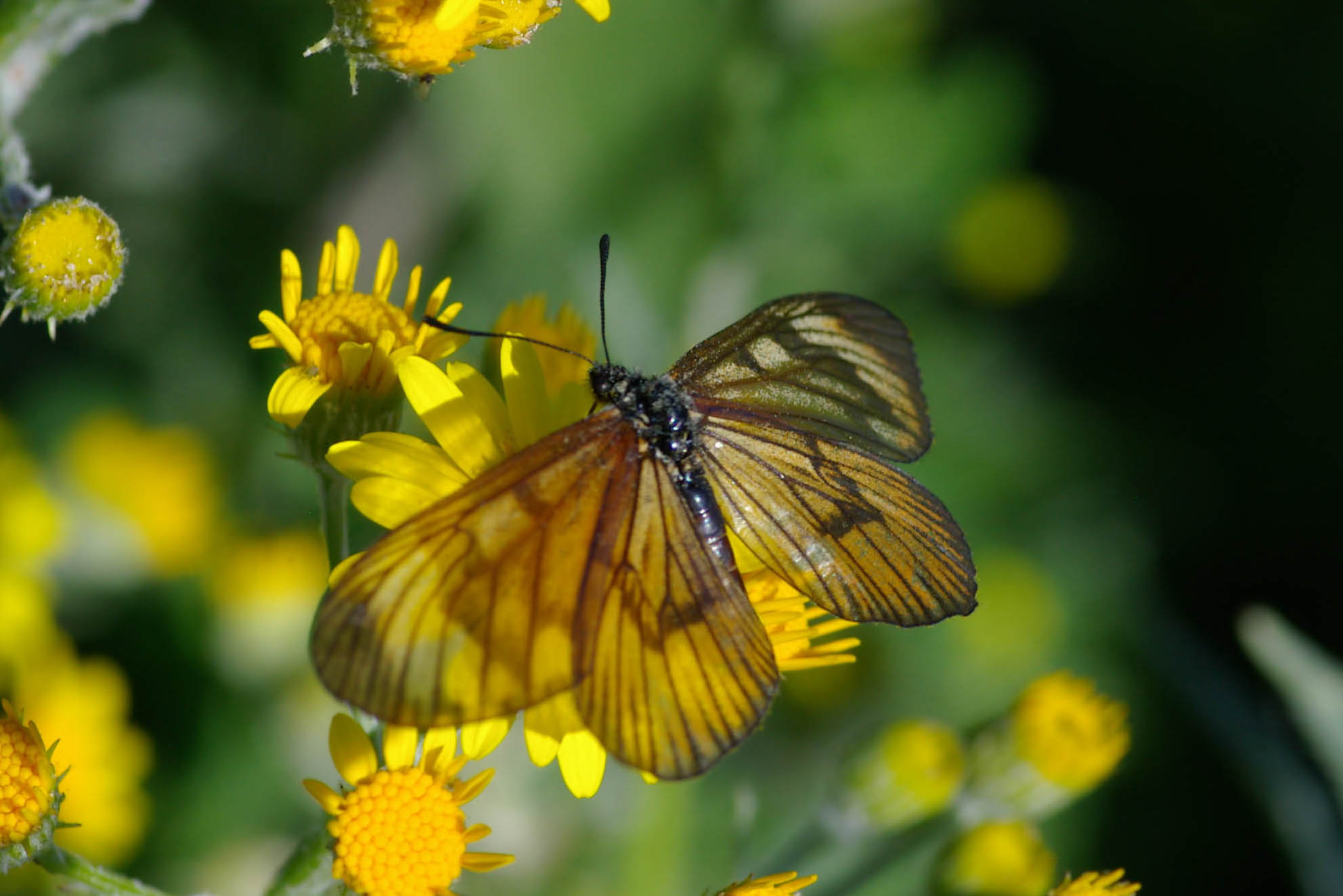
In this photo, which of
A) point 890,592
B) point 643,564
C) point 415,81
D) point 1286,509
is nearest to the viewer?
point 643,564

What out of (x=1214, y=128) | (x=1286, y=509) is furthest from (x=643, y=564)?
(x=1214, y=128)

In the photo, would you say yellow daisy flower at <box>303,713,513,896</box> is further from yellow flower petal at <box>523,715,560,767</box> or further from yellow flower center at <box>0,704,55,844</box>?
Answer: yellow flower center at <box>0,704,55,844</box>

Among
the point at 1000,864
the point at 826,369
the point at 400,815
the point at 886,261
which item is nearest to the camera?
the point at 400,815

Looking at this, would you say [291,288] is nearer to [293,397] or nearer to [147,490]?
[293,397]

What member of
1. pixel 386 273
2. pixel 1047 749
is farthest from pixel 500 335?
pixel 1047 749

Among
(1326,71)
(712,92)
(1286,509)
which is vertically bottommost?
(1286,509)

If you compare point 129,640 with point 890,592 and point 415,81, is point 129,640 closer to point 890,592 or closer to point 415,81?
point 415,81
